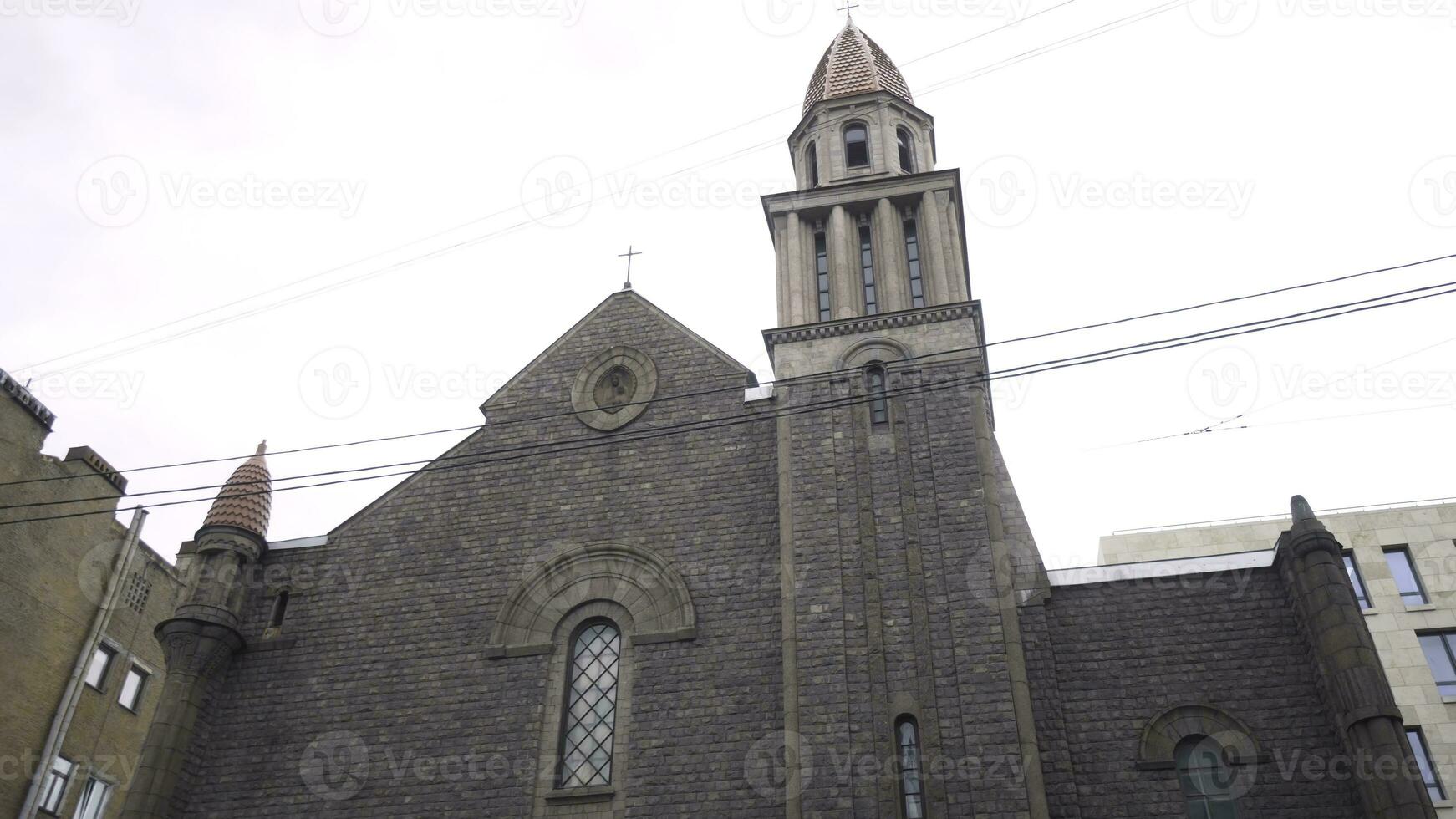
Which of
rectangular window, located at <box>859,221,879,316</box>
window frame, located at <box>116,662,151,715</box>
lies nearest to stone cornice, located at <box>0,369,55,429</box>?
window frame, located at <box>116,662,151,715</box>

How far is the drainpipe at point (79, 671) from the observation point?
26.2 meters

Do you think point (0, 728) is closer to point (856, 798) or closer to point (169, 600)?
point (169, 600)

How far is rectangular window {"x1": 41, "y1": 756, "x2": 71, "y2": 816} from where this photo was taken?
26.6 m

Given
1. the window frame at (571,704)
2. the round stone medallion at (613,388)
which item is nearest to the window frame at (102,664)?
the round stone medallion at (613,388)

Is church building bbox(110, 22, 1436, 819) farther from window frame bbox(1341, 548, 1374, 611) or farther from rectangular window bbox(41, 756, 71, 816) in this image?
window frame bbox(1341, 548, 1374, 611)

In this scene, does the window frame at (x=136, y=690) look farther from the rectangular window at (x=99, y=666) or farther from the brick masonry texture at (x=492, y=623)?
the brick masonry texture at (x=492, y=623)

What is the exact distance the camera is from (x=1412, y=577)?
1558 inches

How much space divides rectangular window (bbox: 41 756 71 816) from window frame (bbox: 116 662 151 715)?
2467mm

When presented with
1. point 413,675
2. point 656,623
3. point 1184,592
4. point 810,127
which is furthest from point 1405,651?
point 413,675

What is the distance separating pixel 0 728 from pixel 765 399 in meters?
18.0

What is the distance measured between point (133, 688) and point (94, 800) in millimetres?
3135

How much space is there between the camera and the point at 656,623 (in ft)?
66.2

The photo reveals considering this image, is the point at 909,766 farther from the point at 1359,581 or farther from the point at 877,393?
the point at 1359,581

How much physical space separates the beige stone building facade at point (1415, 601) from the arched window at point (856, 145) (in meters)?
18.1
